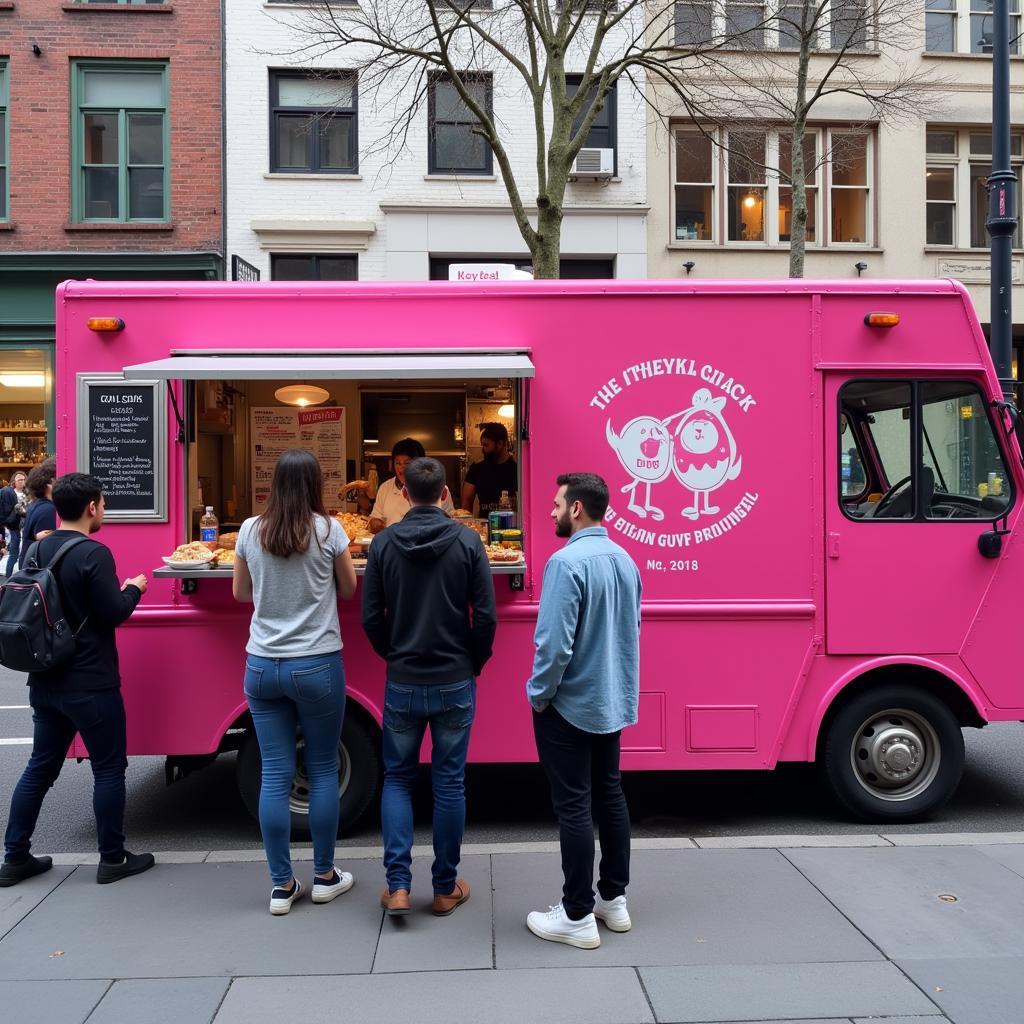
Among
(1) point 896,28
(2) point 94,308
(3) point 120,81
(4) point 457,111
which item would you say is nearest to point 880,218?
(1) point 896,28

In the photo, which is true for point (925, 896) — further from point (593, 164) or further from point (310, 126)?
point (310, 126)

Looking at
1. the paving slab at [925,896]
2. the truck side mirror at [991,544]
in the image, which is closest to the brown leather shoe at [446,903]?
the paving slab at [925,896]

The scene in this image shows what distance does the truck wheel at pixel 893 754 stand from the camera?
5.33 m

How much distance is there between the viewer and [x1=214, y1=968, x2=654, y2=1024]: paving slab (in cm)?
344

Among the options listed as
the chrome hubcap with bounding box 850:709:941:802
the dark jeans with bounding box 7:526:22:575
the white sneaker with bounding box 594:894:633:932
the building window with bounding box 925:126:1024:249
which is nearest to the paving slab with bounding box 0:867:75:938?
the white sneaker with bounding box 594:894:633:932

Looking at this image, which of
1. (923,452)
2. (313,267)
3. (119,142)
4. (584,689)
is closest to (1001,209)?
(923,452)

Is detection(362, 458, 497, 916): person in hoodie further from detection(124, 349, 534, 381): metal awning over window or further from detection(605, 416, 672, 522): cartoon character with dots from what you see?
detection(605, 416, 672, 522): cartoon character with dots

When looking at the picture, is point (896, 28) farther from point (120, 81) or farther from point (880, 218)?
point (120, 81)

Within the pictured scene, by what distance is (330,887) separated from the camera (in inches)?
174

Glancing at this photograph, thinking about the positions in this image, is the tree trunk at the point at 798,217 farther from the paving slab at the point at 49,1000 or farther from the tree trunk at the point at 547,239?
the paving slab at the point at 49,1000

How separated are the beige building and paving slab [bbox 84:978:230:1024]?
15.2m

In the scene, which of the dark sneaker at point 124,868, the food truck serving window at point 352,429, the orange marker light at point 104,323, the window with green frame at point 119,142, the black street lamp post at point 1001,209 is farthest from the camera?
the window with green frame at point 119,142

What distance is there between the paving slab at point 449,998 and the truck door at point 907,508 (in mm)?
2404

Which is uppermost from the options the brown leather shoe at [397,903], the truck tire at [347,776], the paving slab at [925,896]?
the truck tire at [347,776]
